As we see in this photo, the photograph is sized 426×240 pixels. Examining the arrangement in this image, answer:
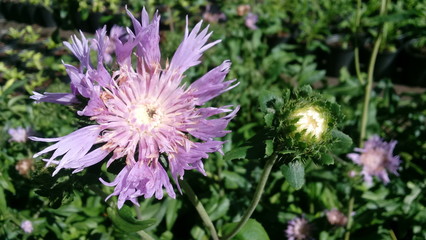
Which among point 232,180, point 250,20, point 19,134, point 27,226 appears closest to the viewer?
point 27,226

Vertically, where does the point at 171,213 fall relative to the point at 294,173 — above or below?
below

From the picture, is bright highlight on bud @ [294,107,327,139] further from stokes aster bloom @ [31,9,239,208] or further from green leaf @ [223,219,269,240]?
green leaf @ [223,219,269,240]

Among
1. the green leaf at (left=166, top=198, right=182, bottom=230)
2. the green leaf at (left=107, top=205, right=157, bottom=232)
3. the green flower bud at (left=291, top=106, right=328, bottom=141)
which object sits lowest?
the green leaf at (left=107, top=205, right=157, bottom=232)

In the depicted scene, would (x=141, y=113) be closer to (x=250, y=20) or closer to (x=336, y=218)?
(x=336, y=218)

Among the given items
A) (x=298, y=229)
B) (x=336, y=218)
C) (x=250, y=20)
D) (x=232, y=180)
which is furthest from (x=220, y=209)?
(x=250, y=20)

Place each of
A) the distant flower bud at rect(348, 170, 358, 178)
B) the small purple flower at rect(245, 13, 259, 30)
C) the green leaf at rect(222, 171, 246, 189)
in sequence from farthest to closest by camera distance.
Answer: the small purple flower at rect(245, 13, 259, 30) < the distant flower bud at rect(348, 170, 358, 178) < the green leaf at rect(222, 171, 246, 189)

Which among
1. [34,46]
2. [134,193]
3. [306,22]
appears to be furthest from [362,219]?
[34,46]

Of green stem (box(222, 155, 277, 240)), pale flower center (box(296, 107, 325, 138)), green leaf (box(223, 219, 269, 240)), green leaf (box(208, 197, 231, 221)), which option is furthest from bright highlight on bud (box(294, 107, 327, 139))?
green leaf (box(208, 197, 231, 221))
